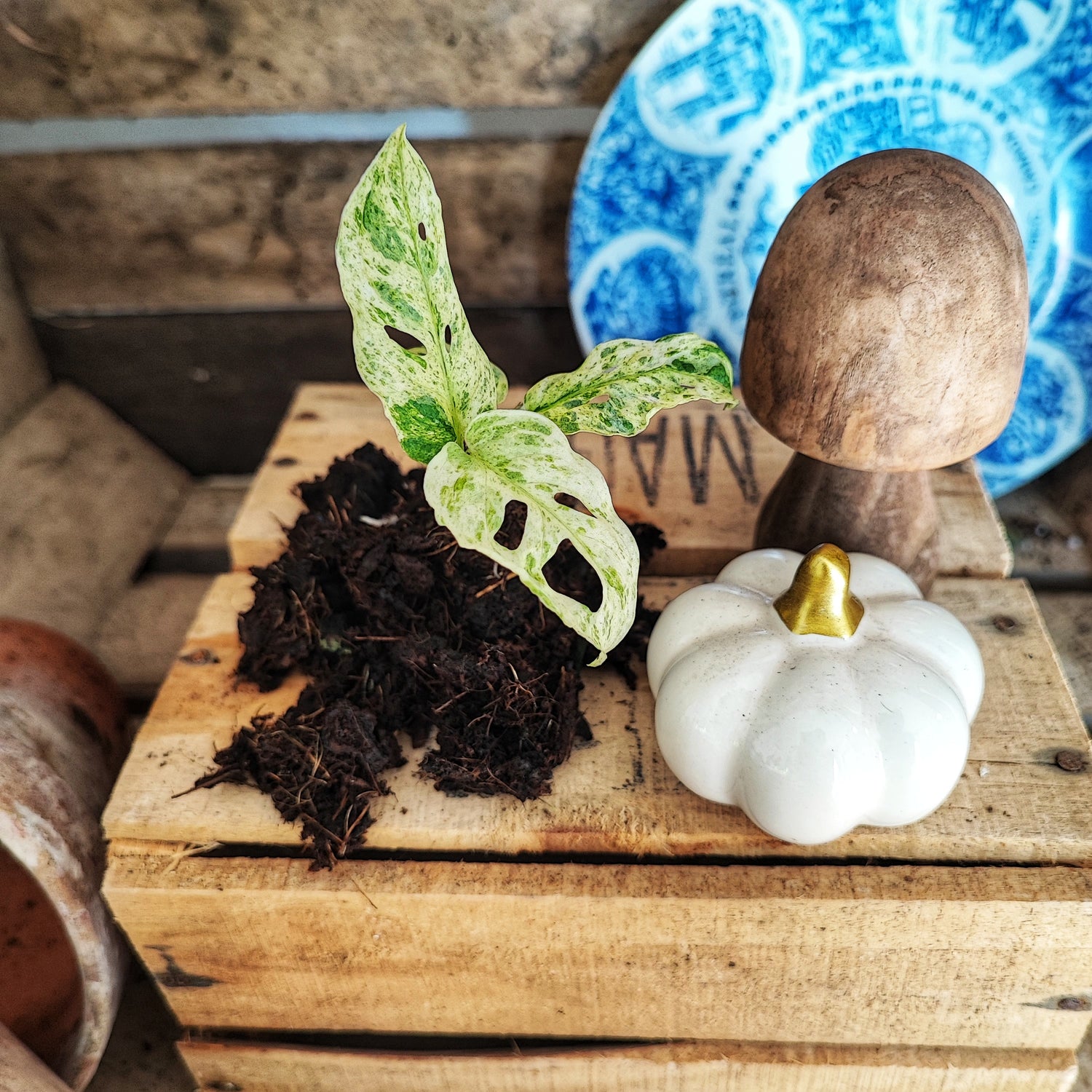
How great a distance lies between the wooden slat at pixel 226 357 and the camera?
50.0 inches

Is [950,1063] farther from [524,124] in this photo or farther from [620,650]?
[524,124]

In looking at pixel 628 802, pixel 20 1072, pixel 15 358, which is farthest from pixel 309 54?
pixel 20 1072

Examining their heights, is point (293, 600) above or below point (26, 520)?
above

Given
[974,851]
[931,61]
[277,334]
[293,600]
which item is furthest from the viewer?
[277,334]

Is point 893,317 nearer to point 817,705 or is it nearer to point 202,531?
point 817,705

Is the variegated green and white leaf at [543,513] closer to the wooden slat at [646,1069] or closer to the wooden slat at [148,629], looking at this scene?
the wooden slat at [646,1069]

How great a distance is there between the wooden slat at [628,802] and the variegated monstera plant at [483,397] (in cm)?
19

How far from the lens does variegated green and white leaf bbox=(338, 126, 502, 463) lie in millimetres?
562

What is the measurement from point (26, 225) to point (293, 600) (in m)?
0.80

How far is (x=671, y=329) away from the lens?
1126 mm

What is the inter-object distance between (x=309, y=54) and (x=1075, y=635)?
112 centimetres

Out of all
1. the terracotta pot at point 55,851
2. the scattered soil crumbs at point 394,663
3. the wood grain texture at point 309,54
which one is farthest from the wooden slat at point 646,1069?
the wood grain texture at point 309,54

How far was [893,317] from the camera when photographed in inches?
23.1

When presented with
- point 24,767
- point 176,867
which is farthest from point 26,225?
point 176,867
